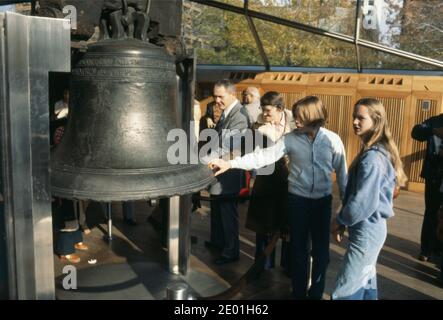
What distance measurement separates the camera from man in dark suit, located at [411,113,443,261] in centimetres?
455

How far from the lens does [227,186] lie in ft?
14.9

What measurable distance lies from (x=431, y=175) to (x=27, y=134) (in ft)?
12.6

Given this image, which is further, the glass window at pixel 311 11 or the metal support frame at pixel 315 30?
the glass window at pixel 311 11

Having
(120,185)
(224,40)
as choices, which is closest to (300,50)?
(224,40)

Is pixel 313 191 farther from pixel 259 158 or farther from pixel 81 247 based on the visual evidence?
pixel 81 247

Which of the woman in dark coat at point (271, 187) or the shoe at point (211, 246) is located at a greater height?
the woman in dark coat at point (271, 187)

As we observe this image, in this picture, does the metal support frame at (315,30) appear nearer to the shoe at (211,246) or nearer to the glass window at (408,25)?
the glass window at (408,25)

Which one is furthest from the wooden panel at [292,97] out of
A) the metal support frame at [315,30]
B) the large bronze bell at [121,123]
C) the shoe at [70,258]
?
the large bronze bell at [121,123]

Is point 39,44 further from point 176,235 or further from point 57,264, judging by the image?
point 57,264

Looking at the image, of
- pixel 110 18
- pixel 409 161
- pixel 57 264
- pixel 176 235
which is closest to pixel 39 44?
pixel 110 18

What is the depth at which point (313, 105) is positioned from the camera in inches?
133

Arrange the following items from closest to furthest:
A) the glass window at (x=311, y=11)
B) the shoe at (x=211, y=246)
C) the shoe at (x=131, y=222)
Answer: the shoe at (x=211, y=246), the shoe at (x=131, y=222), the glass window at (x=311, y=11)

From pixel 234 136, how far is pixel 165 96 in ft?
5.72

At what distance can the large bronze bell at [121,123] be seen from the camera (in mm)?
2193
